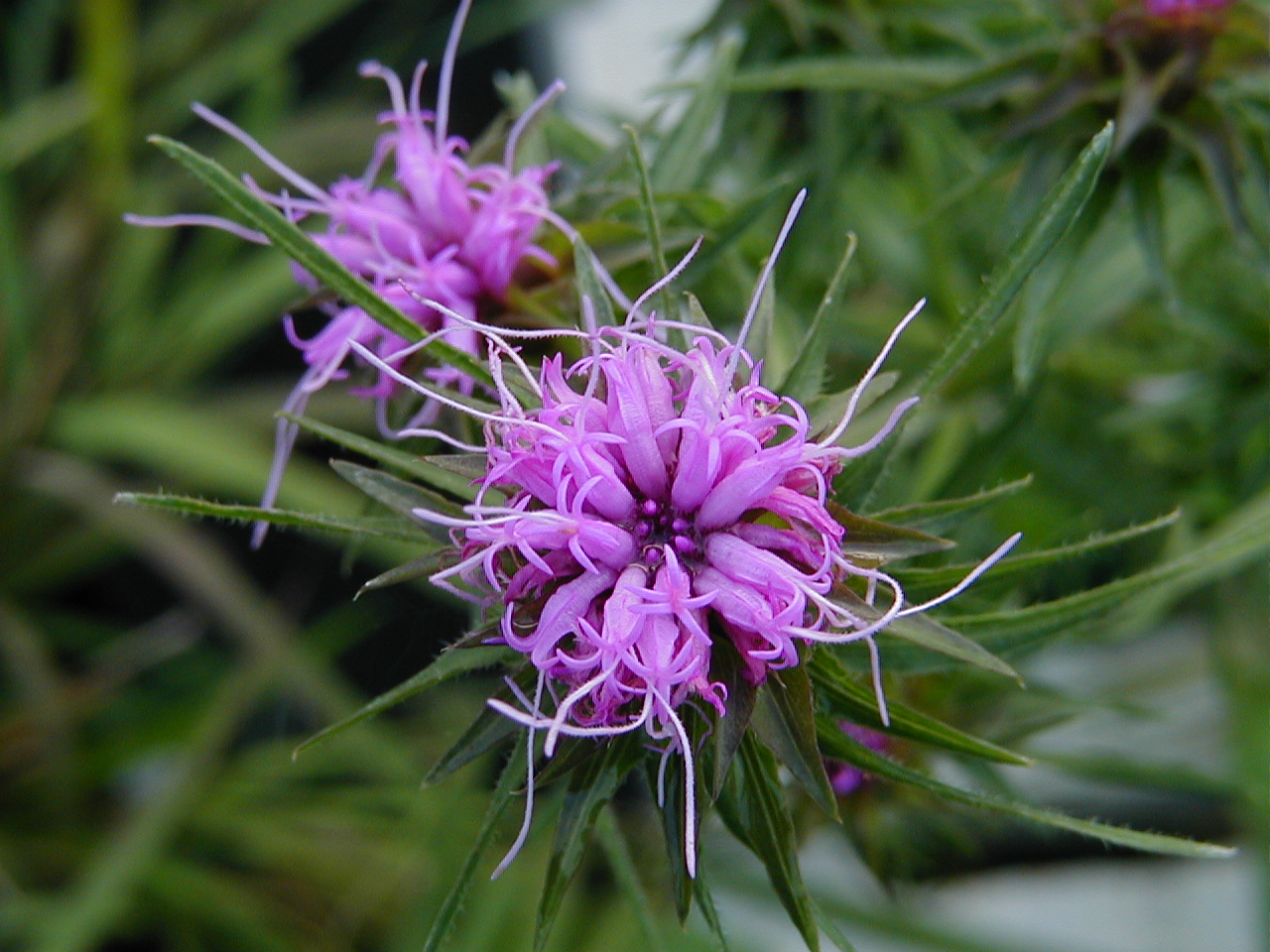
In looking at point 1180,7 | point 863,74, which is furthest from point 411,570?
point 1180,7

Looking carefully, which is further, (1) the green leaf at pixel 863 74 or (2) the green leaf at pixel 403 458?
(1) the green leaf at pixel 863 74

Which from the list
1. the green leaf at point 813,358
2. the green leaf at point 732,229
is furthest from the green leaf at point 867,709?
the green leaf at point 732,229

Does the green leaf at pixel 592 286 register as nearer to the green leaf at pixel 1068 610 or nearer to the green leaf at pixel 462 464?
the green leaf at pixel 462 464

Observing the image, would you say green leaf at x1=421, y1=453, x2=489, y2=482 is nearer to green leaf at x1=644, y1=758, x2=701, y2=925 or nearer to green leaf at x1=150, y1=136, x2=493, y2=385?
green leaf at x1=150, y1=136, x2=493, y2=385

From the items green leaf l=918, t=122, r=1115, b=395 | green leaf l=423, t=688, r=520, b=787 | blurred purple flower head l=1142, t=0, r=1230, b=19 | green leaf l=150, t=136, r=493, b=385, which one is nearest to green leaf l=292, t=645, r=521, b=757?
green leaf l=423, t=688, r=520, b=787

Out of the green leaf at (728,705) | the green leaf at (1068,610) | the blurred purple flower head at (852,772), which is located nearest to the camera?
the green leaf at (728,705)

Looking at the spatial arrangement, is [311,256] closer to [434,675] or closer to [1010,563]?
[434,675]
